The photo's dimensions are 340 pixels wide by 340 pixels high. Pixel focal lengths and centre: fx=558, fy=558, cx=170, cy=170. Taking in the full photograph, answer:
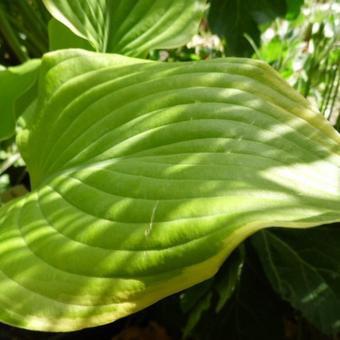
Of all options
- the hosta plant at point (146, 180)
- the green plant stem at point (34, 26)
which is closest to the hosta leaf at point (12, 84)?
the hosta plant at point (146, 180)

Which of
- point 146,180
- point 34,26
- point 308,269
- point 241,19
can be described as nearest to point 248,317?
point 308,269

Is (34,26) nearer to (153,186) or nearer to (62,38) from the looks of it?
(62,38)

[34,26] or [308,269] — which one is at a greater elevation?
[34,26]

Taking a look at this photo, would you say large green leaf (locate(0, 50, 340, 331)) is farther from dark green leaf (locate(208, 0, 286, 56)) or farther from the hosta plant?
dark green leaf (locate(208, 0, 286, 56))

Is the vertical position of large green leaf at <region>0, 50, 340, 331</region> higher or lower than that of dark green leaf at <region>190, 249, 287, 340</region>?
higher

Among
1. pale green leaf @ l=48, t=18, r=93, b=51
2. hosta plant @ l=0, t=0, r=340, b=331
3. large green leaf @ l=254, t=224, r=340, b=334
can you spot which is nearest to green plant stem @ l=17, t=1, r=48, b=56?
pale green leaf @ l=48, t=18, r=93, b=51
